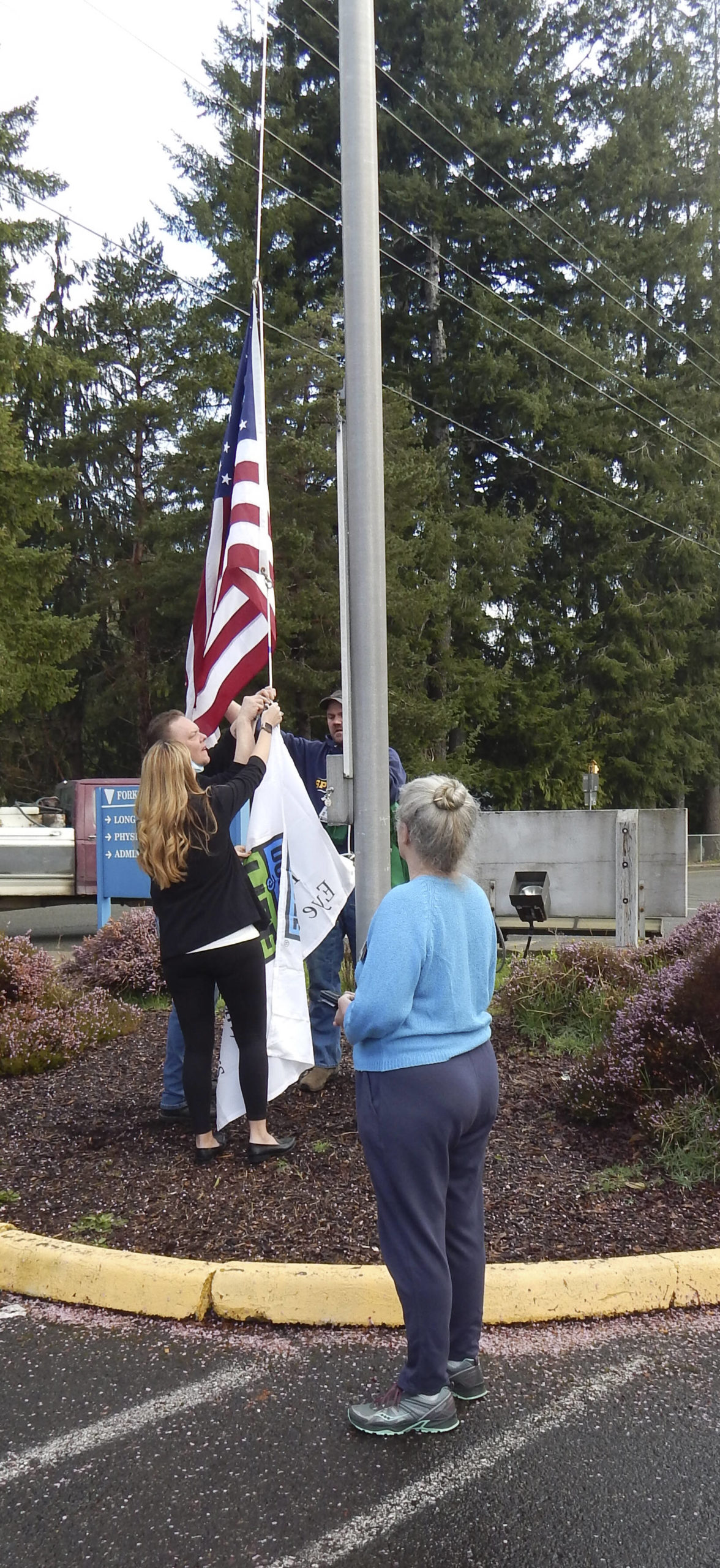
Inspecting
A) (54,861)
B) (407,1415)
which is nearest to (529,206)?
(54,861)

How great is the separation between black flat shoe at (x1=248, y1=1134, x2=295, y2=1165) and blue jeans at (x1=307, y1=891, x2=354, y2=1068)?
3.46 ft

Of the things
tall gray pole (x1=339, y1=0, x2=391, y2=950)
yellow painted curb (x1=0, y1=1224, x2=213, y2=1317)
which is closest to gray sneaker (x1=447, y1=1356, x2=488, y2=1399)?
yellow painted curb (x1=0, y1=1224, x2=213, y2=1317)

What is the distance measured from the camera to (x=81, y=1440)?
3205 mm

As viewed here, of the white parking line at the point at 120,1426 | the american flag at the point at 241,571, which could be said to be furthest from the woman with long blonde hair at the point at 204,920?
the white parking line at the point at 120,1426

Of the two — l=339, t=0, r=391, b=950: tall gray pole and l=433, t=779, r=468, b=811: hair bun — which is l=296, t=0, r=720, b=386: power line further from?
l=433, t=779, r=468, b=811: hair bun

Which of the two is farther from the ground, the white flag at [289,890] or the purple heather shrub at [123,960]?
the white flag at [289,890]

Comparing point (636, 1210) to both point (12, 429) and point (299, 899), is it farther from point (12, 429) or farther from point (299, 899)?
point (12, 429)

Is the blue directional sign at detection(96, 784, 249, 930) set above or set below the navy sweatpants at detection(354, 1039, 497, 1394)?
above

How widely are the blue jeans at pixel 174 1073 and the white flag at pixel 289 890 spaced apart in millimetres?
302

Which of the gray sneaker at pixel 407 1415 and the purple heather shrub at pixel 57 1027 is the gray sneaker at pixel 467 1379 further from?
the purple heather shrub at pixel 57 1027

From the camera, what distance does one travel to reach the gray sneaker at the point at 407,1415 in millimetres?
3133

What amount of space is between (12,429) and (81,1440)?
23205 millimetres

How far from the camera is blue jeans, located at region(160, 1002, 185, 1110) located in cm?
561

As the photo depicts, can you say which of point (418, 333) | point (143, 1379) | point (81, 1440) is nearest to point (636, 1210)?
point (143, 1379)
